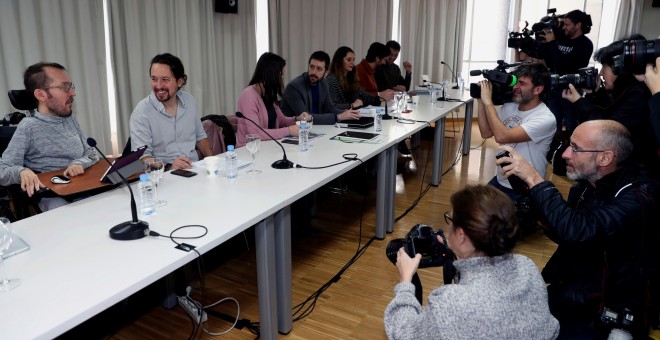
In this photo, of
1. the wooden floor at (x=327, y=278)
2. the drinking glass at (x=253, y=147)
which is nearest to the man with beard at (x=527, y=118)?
the wooden floor at (x=327, y=278)

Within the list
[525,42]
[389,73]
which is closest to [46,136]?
[389,73]

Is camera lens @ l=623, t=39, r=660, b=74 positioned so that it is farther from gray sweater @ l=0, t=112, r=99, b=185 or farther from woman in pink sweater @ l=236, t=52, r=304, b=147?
gray sweater @ l=0, t=112, r=99, b=185

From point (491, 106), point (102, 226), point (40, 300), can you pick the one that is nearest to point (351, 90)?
point (491, 106)

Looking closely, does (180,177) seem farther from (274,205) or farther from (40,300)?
(40,300)

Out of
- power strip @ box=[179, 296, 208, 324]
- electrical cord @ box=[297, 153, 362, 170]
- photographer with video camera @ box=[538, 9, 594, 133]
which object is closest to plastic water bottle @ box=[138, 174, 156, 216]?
power strip @ box=[179, 296, 208, 324]

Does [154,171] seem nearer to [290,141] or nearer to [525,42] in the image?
[290,141]

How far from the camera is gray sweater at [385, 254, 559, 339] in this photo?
42.8 inches

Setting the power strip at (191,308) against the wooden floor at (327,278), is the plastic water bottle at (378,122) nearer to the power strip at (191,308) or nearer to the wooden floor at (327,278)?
the wooden floor at (327,278)

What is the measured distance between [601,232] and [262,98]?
2.19m

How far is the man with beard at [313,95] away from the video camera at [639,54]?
2.07 m

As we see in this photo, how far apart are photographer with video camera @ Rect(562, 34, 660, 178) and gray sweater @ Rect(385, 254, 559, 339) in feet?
3.95

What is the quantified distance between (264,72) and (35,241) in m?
1.84

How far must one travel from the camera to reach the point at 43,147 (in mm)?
2342

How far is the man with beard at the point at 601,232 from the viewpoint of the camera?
1.50m
